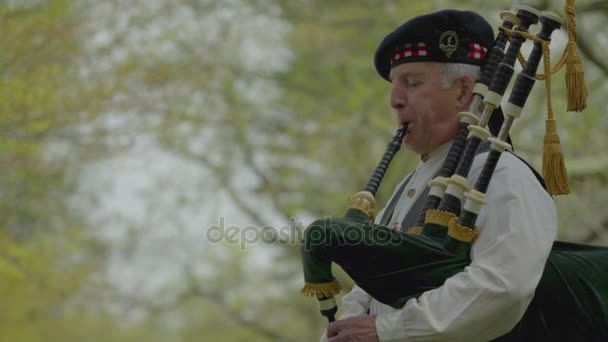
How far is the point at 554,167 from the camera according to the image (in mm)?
2881

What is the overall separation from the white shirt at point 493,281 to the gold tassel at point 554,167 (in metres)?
0.21

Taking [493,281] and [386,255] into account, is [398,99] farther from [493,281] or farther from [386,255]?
[493,281]

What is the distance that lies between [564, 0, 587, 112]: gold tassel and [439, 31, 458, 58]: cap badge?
36 cm

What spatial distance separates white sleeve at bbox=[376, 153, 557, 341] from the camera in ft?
8.11

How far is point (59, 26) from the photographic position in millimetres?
6945

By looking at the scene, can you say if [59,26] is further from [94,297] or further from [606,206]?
[606,206]

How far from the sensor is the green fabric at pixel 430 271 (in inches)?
102

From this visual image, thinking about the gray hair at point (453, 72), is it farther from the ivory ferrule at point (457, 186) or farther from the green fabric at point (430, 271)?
the green fabric at point (430, 271)

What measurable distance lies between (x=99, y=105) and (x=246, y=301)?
944 centimetres

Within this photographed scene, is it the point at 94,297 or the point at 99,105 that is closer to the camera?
the point at 99,105

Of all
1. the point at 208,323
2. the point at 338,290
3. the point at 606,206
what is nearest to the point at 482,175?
the point at 338,290

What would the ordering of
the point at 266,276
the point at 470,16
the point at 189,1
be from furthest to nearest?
the point at 266,276, the point at 189,1, the point at 470,16

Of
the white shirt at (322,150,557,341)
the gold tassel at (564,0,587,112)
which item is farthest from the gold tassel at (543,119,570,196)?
the white shirt at (322,150,557,341)

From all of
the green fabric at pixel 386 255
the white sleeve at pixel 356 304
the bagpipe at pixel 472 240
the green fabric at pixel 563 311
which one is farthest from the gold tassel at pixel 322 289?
the green fabric at pixel 563 311
